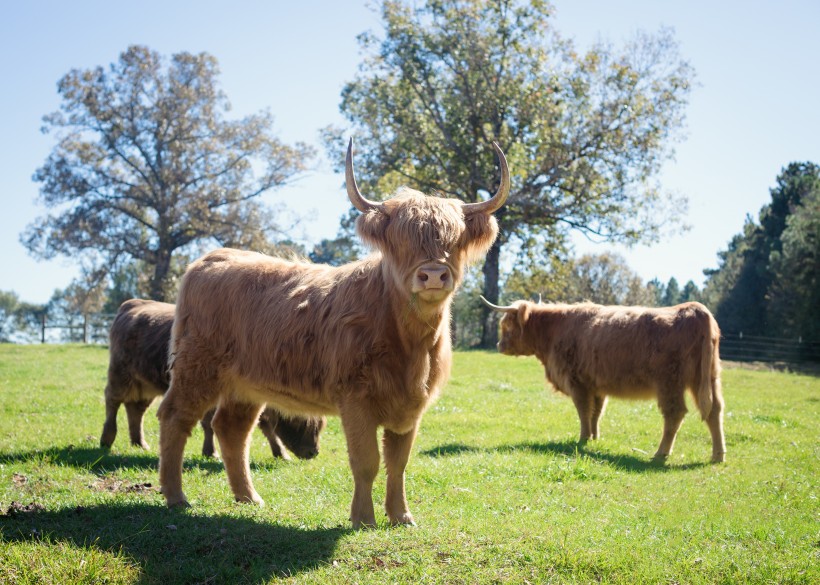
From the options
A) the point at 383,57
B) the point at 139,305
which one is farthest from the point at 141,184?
the point at 139,305

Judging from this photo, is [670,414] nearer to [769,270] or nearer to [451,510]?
[451,510]

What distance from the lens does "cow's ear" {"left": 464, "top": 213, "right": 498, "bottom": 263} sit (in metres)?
5.51

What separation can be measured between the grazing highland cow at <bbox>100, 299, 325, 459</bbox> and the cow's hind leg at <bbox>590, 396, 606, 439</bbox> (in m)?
4.04

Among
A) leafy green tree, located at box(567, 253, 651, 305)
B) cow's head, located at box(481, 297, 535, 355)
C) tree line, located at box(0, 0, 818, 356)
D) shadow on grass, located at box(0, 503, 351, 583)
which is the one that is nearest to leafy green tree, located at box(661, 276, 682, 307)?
leafy green tree, located at box(567, 253, 651, 305)

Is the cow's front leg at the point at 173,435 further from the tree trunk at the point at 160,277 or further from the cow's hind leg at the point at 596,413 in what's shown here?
the tree trunk at the point at 160,277

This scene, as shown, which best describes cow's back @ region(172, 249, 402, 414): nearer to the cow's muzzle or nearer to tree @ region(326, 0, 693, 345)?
the cow's muzzle

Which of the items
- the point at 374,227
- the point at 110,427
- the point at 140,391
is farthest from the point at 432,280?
the point at 110,427

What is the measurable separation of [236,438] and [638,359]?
592cm

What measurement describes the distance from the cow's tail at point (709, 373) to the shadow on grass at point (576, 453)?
0.75 m

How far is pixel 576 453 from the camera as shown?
8.70m

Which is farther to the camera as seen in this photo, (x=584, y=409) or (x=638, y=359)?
(x=584, y=409)

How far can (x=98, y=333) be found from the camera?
36875 mm

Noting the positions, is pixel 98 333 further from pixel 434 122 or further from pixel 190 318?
pixel 190 318

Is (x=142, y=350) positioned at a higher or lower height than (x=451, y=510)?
higher
